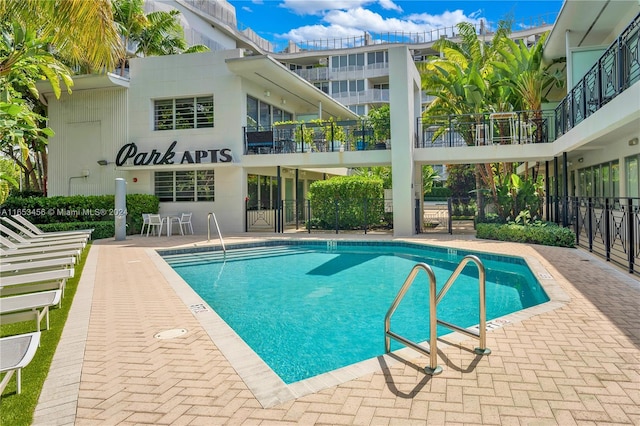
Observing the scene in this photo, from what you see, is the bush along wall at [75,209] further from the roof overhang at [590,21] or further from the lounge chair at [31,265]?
the roof overhang at [590,21]

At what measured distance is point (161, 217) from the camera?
1816 cm

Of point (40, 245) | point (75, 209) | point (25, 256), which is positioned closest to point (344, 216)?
point (40, 245)

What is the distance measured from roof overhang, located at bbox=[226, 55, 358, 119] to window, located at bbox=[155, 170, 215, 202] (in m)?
4.60

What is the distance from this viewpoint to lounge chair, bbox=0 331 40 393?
312 cm

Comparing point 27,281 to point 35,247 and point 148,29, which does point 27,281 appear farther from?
point 148,29

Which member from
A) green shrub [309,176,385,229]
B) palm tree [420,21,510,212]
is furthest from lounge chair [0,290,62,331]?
palm tree [420,21,510,212]

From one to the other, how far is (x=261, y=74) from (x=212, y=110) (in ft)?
8.68

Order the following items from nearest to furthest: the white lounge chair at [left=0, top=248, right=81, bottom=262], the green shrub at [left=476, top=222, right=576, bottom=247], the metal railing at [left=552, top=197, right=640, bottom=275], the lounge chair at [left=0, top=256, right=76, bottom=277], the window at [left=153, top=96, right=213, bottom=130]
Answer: the lounge chair at [left=0, top=256, right=76, bottom=277] → the metal railing at [left=552, top=197, right=640, bottom=275] → the white lounge chair at [left=0, top=248, right=81, bottom=262] → the green shrub at [left=476, top=222, right=576, bottom=247] → the window at [left=153, top=96, right=213, bottom=130]

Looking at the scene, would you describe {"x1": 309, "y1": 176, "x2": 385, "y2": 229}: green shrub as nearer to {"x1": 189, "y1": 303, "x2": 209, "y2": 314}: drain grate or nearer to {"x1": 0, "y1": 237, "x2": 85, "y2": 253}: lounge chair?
{"x1": 0, "y1": 237, "x2": 85, "y2": 253}: lounge chair

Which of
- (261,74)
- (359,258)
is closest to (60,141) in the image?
(261,74)

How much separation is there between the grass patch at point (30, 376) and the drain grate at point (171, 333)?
1.06 m

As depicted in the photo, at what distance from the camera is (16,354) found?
337cm

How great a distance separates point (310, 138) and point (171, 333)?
14.2 meters

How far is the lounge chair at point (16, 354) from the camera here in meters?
3.12
